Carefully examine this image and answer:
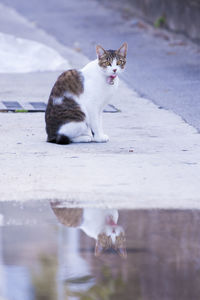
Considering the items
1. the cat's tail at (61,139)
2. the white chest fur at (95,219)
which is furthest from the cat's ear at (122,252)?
the cat's tail at (61,139)

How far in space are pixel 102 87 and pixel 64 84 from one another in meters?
0.38

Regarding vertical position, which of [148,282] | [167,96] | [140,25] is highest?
[140,25]

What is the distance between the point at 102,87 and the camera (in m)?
6.98

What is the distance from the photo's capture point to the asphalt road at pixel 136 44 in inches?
392

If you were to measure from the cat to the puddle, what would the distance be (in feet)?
6.38

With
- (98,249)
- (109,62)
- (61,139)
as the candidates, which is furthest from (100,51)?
(98,249)

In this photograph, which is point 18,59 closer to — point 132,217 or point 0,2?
point 132,217

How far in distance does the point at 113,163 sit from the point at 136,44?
8824 mm

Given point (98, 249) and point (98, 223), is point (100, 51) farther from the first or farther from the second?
point (98, 249)

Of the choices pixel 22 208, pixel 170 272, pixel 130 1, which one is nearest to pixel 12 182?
pixel 22 208

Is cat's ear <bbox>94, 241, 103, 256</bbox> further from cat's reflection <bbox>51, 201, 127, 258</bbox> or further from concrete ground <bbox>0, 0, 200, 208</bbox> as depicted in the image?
concrete ground <bbox>0, 0, 200, 208</bbox>

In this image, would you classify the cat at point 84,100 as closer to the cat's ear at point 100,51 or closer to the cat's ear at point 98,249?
the cat's ear at point 100,51

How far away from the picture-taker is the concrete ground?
5.33m

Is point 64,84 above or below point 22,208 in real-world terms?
above
